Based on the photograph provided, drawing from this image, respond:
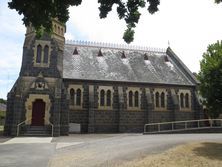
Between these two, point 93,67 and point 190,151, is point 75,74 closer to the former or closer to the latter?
point 93,67

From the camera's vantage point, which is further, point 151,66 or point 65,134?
point 151,66

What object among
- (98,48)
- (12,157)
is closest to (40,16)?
(12,157)

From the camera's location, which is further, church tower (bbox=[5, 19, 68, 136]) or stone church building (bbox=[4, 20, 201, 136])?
stone church building (bbox=[4, 20, 201, 136])

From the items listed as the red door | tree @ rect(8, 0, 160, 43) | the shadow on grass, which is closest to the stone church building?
the red door

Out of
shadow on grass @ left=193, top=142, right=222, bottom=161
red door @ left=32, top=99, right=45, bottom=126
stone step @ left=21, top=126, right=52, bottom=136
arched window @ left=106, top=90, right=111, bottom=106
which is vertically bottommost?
shadow on grass @ left=193, top=142, right=222, bottom=161

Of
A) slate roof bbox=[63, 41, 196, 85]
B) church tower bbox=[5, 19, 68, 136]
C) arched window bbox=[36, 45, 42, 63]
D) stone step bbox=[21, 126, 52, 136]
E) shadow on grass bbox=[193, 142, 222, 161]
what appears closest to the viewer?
shadow on grass bbox=[193, 142, 222, 161]

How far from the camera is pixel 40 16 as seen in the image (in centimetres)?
649

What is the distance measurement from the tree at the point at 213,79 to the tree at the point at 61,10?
10739mm

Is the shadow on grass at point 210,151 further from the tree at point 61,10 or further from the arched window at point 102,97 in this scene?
the arched window at point 102,97

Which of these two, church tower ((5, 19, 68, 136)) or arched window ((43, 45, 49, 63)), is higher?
arched window ((43, 45, 49, 63))

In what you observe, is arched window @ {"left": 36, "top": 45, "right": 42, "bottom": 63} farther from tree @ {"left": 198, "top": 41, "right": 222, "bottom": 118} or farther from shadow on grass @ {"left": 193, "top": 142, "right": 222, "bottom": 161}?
shadow on grass @ {"left": 193, "top": 142, "right": 222, "bottom": 161}

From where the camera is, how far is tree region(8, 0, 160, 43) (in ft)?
20.8

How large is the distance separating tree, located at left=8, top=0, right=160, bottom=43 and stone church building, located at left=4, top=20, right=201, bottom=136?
59.8 ft

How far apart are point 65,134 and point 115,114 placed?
6648 mm
